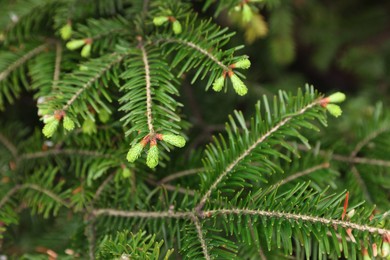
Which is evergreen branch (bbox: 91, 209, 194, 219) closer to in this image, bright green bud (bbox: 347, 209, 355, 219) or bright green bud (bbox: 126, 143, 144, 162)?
bright green bud (bbox: 126, 143, 144, 162)

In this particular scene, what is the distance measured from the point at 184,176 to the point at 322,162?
382mm

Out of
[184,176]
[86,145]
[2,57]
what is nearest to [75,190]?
[86,145]

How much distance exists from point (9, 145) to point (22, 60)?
0.94 feet

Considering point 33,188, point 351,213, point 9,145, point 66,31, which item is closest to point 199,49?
point 66,31

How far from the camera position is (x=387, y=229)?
0.84 meters

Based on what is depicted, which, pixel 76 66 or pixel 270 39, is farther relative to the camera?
pixel 270 39

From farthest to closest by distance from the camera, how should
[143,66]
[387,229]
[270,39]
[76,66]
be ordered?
1. [270,39]
2. [76,66]
3. [143,66]
4. [387,229]

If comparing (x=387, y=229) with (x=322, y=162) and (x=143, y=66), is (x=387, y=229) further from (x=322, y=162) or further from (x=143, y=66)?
(x=143, y=66)

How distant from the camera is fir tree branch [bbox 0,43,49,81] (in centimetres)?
118

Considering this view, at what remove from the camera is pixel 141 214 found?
1060 millimetres

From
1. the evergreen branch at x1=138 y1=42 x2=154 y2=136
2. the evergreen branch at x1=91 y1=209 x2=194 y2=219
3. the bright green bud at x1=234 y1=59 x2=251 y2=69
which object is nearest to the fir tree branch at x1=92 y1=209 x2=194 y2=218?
the evergreen branch at x1=91 y1=209 x2=194 y2=219

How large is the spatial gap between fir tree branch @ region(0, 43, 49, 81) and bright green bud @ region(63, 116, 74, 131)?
38 centimetres

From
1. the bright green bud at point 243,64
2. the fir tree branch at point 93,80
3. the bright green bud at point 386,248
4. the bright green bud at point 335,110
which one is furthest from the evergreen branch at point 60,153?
the bright green bud at point 386,248

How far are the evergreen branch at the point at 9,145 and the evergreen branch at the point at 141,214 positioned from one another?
1.22ft
